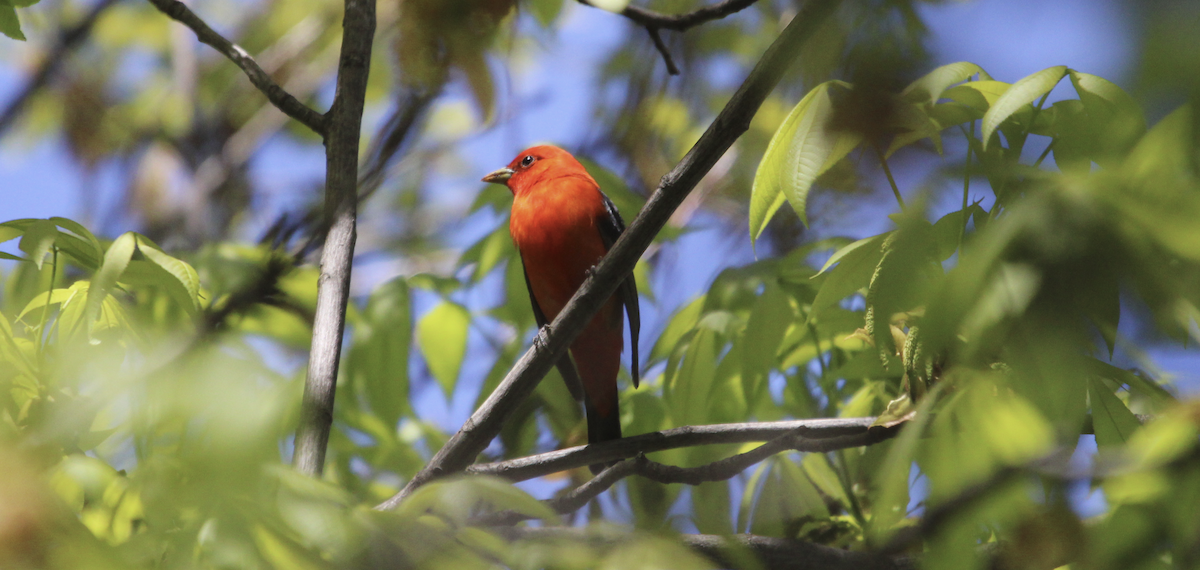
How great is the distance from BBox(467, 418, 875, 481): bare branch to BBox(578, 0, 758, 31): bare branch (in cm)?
115

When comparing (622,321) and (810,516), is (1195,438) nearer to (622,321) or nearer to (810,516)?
(810,516)

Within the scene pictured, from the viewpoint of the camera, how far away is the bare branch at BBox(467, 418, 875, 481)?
1.97m

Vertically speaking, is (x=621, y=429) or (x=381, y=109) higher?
(x=381, y=109)

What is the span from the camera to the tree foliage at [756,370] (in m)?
0.83

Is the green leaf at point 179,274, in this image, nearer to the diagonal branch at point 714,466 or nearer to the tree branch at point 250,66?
the tree branch at point 250,66

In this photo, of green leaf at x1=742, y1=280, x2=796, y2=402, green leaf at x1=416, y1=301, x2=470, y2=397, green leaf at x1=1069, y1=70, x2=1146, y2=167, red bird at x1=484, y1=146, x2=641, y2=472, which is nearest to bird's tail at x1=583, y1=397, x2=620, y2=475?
red bird at x1=484, y1=146, x2=641, y2=472

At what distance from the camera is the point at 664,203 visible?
5.96 feet

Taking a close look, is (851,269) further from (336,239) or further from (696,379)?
(336,239)

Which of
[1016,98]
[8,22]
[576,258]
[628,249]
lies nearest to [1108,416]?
[1016,98]

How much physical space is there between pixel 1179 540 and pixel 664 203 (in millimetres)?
1108

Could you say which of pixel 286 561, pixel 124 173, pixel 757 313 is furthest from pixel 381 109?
pixel 286 561

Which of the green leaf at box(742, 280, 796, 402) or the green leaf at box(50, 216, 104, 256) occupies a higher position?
the green leaf at box(50, 216, 104, 256)

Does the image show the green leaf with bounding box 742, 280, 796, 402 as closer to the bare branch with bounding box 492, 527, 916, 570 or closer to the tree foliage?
the tree foliage

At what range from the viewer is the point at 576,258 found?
3.99m
